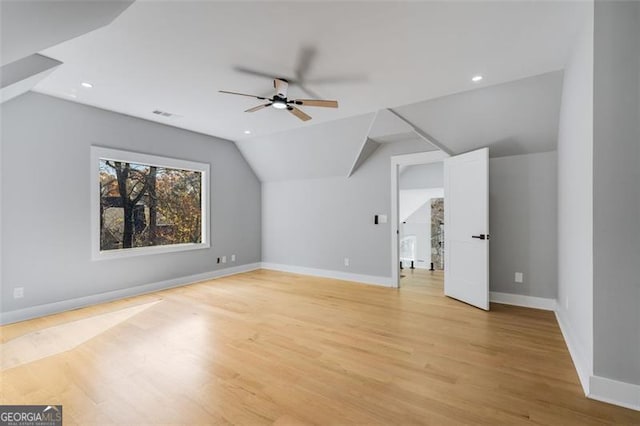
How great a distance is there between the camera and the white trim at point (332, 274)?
522 cm

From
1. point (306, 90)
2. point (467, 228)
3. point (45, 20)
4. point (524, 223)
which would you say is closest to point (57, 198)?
point (45, 20)

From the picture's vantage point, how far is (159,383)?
2.18 m

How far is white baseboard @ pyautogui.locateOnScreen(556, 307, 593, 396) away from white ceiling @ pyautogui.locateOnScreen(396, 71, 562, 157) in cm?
224

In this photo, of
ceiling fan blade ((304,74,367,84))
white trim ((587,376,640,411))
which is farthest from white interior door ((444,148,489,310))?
ceiling fan blade ((304,74,367,84))

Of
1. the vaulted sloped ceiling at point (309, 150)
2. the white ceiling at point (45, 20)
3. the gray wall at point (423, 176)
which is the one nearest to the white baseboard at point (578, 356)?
the vaulted sloped ceiling at point (309, 150)

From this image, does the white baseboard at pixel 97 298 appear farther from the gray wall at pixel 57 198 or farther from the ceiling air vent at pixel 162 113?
the ceiling air vent at pixel 162 113

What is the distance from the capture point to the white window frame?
413cm

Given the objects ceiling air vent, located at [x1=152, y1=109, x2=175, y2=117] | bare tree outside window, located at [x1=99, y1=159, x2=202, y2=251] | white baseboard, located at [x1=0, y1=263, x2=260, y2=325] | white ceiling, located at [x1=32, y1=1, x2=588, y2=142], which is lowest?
white baseboard, located at [x1=0, y1=263, x2=260, y2=325]

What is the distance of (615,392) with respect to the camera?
193cm

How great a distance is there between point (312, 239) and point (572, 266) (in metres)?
4.29

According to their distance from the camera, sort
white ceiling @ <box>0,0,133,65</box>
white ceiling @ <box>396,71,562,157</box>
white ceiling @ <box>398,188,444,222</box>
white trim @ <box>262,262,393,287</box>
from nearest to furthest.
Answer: white ceiling @ <box>0,0,133,65</box> < white ceiling @ <box>396,71,562,157</box> < white trim @ <box>262,262,393,287</box> < white ceiling @ <box>398,188,444,222</box>

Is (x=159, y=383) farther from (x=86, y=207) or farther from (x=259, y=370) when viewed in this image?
(x=86, y=207)

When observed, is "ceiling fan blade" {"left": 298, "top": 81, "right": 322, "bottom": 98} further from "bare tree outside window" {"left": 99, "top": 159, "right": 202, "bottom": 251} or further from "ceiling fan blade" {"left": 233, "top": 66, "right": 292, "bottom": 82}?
"bare tree outside window" {"left": 99, "top": 159, "right": 202, "bottom": 251}

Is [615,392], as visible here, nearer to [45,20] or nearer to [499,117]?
[499,117]
